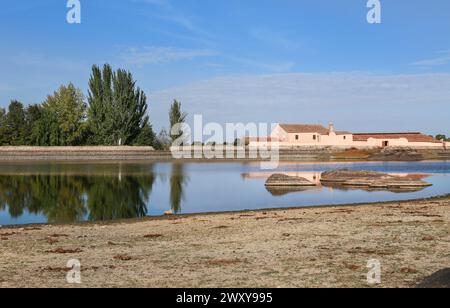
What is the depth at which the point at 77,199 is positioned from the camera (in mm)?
26734

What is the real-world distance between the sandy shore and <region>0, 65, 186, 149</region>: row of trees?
6132cm

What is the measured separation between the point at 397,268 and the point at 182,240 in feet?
18.5

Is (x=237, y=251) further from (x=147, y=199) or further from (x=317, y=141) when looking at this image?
(x=317, y=141)

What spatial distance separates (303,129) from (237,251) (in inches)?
3926

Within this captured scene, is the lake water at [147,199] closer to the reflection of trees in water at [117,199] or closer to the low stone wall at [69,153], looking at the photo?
the reflection of trees in water at [117,199]

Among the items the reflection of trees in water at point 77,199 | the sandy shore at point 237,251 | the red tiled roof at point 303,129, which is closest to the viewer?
the sandy shore at point 237,251

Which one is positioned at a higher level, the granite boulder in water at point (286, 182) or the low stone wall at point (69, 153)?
the low stone wall at point (69, 153)

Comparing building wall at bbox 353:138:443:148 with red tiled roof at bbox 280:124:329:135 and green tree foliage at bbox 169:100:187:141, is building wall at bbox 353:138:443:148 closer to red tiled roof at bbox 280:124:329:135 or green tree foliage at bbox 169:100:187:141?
red tiled roof at bbox 280:124:329:135

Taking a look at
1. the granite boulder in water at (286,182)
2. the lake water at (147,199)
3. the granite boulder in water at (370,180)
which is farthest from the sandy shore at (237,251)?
the granite boulder in water at (286,182)

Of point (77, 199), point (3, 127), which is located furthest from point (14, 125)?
point (77, 199)

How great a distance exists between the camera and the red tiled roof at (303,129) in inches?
4250
